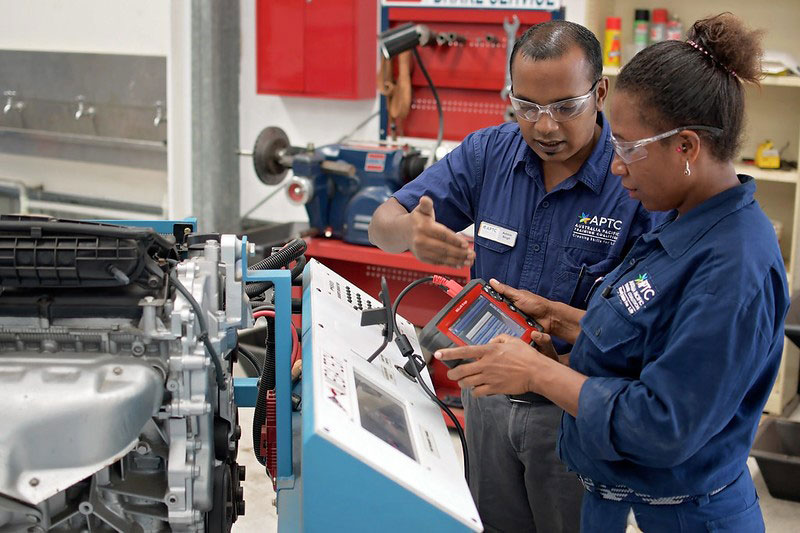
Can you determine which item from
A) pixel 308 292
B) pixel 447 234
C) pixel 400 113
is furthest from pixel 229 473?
pixel 400 113

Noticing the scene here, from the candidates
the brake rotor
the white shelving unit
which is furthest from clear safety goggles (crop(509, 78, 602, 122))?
the white shelving unit

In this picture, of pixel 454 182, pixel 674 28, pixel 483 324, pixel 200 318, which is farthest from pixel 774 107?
pixel 200 318

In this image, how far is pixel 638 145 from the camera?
1263mm

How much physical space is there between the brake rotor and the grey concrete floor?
1043mm

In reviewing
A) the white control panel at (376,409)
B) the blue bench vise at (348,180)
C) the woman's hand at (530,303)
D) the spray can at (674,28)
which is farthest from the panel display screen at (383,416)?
the spray can at (674,28)

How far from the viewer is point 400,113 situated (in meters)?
3.96

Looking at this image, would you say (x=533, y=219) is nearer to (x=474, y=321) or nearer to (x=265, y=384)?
(x=474, y=321)

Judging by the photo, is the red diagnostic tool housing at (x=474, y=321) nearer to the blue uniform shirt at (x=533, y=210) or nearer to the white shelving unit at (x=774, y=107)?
the blue uniform shirt at (x=533, y=210)

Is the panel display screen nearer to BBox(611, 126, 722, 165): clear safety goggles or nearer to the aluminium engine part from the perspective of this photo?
the aluminium engine part

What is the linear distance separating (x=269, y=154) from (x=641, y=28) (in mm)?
1617

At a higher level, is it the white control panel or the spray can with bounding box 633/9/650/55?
the spray can with bounding box 633/9/650/55

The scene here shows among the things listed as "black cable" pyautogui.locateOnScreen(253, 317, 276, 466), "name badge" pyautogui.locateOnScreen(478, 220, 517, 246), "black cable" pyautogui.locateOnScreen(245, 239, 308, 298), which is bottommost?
"black cable" pyautogui.locateOnScreen(253, 317, 276, 466)

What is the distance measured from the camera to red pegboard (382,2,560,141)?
3779 millimetres

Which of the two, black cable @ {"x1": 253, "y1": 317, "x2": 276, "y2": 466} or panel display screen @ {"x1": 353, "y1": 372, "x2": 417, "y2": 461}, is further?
black cable @ {"x1": 253, "y1": 317, "x2": 276, "y2": 466}
